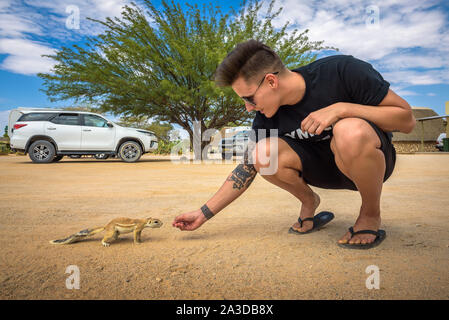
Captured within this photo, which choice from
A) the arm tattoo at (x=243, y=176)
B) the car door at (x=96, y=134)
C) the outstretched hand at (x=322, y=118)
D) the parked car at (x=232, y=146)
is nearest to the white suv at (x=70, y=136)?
the car door at (x=96, y=134)

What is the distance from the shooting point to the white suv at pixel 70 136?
9453 mm

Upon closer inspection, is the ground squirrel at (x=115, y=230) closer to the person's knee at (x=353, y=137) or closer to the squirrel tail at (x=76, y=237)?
the squirrel tail at (x=76, y=237)

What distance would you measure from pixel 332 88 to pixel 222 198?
1.03 metres

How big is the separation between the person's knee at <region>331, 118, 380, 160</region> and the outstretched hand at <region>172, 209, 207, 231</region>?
1.02m

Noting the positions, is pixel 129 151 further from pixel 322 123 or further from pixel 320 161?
pixel 322 123

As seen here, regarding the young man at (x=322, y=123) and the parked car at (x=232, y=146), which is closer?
the young man at (x=322, y=123)

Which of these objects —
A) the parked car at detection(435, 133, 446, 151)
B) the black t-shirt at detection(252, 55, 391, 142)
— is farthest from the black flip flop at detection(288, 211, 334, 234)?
the parked car at detection(435, 133, 446, 151)

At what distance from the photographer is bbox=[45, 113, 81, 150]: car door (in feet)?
31.6

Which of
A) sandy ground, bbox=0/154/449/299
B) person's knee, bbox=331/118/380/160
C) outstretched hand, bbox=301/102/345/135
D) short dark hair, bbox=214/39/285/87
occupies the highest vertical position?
short dark hair, bbox=214/39/285/87

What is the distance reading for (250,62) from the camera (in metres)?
1.81

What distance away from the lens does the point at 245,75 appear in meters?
1.83

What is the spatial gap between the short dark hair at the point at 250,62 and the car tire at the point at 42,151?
9.78m

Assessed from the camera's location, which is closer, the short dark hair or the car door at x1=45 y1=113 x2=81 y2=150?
the short dark hair

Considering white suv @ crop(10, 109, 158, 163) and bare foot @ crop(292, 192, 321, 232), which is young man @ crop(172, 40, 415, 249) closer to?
bare foot @ crop(292, 192, 321, 232)
